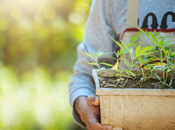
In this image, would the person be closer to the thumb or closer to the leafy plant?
the thumb

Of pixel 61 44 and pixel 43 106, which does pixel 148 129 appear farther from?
pixel 43 106

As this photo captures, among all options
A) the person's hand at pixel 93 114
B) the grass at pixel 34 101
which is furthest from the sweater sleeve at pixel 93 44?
the grass at pixel 34 101

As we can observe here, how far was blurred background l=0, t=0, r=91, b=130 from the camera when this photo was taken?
1.80 metres

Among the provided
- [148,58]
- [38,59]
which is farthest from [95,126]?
[38,59]

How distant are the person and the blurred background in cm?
87

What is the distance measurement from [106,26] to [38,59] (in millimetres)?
1132

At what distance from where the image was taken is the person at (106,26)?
0.78m

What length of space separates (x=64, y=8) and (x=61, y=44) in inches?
12.4

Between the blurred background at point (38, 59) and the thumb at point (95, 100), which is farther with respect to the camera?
the blurred background at point (38, 59)

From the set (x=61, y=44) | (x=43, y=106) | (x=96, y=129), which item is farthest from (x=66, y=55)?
(x=96, y=129)

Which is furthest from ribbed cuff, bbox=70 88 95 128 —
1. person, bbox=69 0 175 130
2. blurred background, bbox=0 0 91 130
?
blurred background, bbox=0 0 91 130

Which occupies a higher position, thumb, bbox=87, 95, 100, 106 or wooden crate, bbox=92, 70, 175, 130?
thumb, bbox=87, 95, 100, 106

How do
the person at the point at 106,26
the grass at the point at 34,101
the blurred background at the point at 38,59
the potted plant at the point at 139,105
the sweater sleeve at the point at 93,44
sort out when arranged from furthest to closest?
1. the grass at the point at 34,101
2. the blurred background at the point at 38,59
3. the sweater sleeve at the point at 93,44
4. the person at the point at 106,26
5. the potted plant at the point at 139,105

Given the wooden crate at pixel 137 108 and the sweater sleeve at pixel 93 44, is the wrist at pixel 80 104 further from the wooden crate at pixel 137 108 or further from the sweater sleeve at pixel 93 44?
the wooden crate at pixel 137 108
